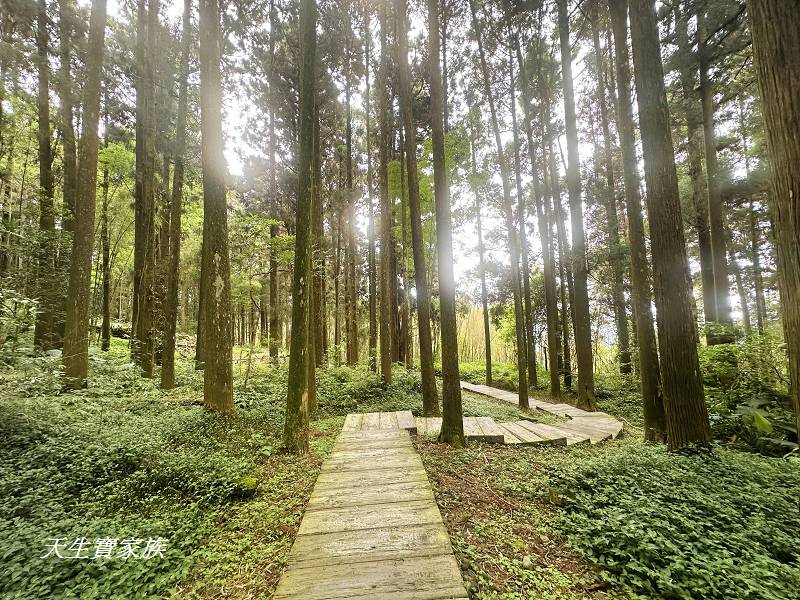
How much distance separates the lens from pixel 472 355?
21.1 m

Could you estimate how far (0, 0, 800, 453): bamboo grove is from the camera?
163 inches

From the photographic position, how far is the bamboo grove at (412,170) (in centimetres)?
414

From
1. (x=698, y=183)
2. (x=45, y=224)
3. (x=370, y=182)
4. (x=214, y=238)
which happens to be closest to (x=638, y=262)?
(x=214, y=238)

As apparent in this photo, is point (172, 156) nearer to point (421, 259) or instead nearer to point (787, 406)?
point (421, 259)

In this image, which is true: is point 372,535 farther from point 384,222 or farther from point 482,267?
point 482,267

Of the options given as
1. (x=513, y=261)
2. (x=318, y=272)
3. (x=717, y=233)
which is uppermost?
(x=717, y=233)

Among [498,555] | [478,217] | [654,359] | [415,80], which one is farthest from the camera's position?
[478,217]

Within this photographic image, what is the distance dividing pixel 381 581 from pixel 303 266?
3618mm

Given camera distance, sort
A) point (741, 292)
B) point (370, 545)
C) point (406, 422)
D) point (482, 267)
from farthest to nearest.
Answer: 1. point (741, 292)
2. point (482, 267)
3. point (406, 422)
4. point (370, 545)

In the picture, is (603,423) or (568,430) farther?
(603,423)

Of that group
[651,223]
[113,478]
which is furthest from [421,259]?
[113,478]

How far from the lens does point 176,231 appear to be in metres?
8.12

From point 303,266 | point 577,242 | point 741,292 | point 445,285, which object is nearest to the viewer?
point 303,266

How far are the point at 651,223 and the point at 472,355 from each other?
17.5 meters
